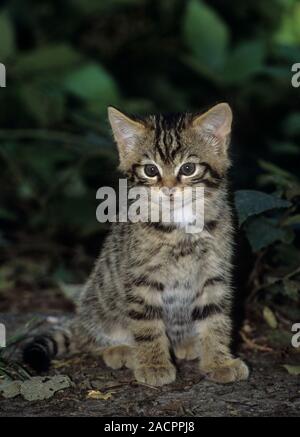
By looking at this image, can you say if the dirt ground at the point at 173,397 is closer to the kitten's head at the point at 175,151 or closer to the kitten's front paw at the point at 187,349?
the kitten's front paw at the point at 187,349

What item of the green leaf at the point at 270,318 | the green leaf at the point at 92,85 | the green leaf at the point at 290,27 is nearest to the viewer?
the green leaf at the point at 270,318

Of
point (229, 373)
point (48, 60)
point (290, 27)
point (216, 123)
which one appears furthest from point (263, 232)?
point (290, 27)

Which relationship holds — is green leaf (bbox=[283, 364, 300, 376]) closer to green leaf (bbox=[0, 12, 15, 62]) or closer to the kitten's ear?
the kitten's ear

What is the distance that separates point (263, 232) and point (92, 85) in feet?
8.77

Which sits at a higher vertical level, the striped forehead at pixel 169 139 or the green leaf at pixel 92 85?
the green leaf at pixel 92 85

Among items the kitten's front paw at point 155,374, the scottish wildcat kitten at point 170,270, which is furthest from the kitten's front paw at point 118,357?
the kitten's front paw at point 155,374

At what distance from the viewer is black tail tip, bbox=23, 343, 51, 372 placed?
419 cm

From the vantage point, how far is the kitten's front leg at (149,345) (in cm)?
406

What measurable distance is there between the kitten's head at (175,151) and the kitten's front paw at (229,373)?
Answer: 0.79 meters

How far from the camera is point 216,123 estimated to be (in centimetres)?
436

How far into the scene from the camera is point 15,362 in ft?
13.8

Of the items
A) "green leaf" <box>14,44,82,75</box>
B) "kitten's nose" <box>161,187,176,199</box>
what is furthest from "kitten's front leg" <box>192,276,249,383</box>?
"green leaf" <box>14,44,82,75</box>

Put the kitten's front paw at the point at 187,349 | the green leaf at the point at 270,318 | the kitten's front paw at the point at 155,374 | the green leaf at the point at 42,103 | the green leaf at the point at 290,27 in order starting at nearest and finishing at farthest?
the kitten's front paw at the point at 155,374, the kitten's front paw at the point at 187,349, the green leaf at the point at 270,318, the green leaf at the point at 42,103, the green leaf at the point at 290,27

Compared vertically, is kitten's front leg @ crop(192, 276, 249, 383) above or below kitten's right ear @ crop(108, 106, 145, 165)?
below
